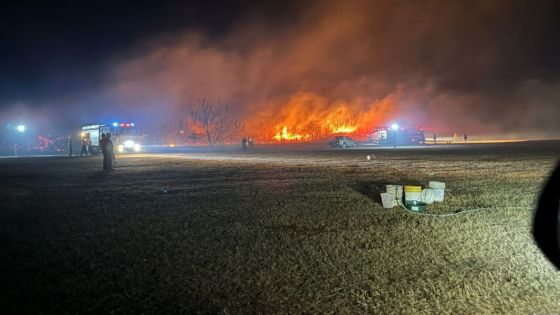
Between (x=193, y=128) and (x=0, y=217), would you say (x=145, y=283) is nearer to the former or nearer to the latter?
(x=0, y=217)

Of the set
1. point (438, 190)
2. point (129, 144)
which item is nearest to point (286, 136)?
point (129, 144)

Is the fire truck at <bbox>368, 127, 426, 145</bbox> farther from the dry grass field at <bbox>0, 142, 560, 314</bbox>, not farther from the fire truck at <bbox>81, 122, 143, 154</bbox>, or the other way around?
the dry grass field at <bbox>0, 142, 560, 314</bbox>

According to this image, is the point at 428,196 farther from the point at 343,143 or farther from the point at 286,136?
the point at 286,136

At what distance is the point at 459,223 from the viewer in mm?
8477

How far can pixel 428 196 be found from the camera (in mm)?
10531

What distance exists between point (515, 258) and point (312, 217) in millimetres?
4085

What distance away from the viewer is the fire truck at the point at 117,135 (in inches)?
1894

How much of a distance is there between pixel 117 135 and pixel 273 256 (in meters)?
46.1

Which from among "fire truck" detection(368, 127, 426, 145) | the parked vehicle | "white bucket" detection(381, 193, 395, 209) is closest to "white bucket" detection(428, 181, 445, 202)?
"white bucket" detection(381, 193, 395, 209)

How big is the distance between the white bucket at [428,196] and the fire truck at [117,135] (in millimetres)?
43015

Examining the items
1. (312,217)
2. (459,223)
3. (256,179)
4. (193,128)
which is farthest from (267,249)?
(193,128)

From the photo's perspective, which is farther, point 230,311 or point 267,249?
point 267,249

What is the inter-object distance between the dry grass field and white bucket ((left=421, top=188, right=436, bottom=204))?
0.36m

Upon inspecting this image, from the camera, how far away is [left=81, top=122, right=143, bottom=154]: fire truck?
48.1 meters
